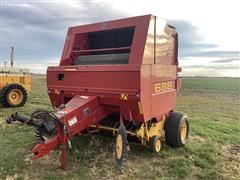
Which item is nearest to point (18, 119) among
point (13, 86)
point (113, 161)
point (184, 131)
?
point (113, 161)

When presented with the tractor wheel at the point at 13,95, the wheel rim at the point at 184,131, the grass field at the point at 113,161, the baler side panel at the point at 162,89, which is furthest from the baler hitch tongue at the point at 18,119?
the tractor wheel at the point at 13,95

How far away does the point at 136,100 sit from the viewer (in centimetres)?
448

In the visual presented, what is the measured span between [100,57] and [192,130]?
3.25 m

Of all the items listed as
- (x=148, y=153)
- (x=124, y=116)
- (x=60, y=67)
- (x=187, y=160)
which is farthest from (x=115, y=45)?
(x=187, y=160)

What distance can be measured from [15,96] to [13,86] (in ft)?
1.22

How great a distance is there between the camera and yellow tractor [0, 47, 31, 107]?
10.5 m

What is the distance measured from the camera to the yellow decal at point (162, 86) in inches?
196

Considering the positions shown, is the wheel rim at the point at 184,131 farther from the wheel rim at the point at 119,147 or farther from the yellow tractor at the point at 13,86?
the yellow tractor at the point at 13,86

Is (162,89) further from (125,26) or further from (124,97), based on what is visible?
(125,26)

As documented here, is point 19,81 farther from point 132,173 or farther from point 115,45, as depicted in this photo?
point 132,173

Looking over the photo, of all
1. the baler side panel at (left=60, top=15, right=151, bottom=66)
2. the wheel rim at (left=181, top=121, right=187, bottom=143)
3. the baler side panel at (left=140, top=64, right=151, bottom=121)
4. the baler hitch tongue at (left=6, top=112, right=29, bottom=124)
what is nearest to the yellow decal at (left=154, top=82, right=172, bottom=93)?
the baler side panel at (left=140, top=64, right=151, bottom=121)

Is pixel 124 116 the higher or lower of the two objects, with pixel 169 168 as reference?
higher

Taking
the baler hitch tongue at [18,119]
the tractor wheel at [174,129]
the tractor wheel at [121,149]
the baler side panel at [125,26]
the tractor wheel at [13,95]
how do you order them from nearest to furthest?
the tractor wheel at [121,149]
the baler hitch tongue at [18,119]
the baler side panel at [125,26]
the tractor wheel at [174,129]
the tractor wheel at [13,95]

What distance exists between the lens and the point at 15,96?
429 inches
